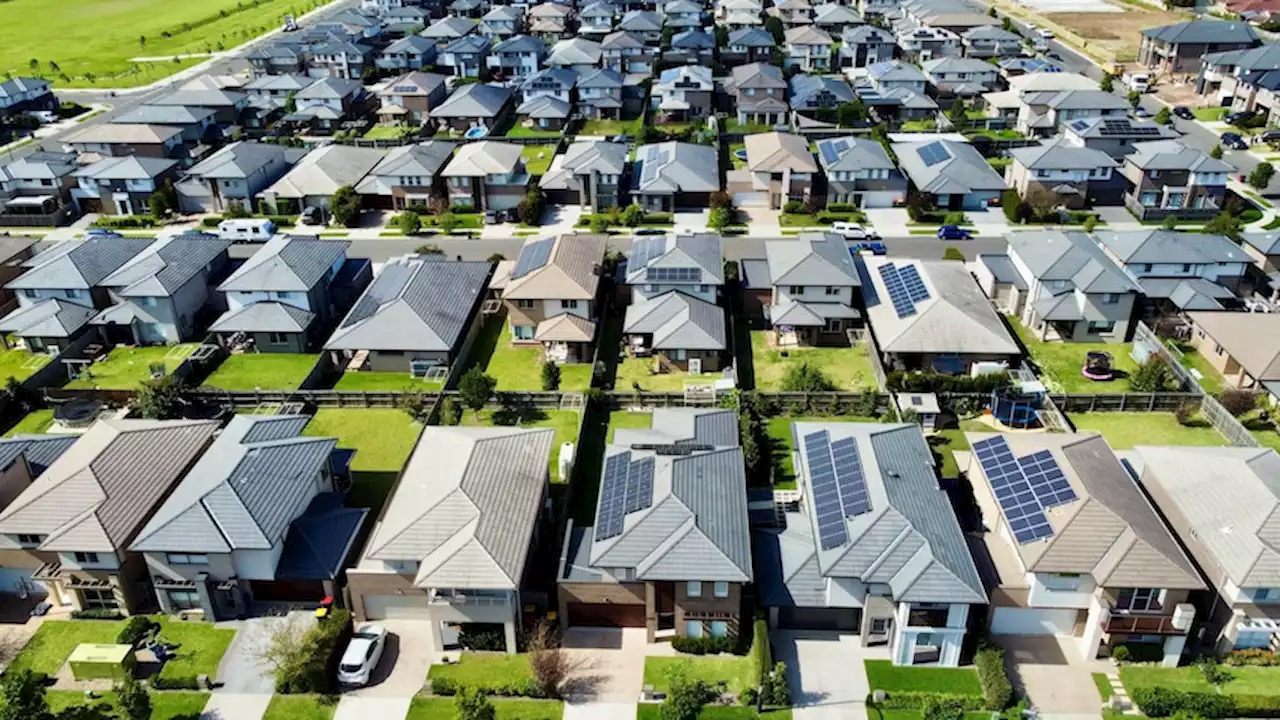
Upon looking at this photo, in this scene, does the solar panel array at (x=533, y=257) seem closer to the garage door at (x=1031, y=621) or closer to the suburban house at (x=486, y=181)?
the suburban house at (x=486, y=181)

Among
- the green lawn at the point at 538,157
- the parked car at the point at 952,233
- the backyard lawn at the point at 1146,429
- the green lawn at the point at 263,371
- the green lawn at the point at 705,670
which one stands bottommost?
the green lawn at the point at 705,670

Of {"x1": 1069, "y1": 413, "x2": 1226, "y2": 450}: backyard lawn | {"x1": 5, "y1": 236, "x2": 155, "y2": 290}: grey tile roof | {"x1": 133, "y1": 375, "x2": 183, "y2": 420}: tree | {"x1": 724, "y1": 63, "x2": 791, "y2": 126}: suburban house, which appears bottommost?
{"x1": 1069, "y1": 413, "x2": 1226, "y2": 450}: backyard lawn

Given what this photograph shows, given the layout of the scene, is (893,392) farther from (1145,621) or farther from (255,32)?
(255,32)

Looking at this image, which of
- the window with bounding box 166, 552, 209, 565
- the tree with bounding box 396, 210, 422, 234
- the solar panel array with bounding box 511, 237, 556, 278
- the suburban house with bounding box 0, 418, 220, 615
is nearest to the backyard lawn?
the solar panel array with bounding box 511, 237, 556, 278

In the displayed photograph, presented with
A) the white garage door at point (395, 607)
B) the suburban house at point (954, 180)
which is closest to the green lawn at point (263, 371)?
the white garage door at point (395, 607)

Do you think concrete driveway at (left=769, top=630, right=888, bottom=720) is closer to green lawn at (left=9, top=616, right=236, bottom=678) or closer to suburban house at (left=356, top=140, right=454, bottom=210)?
green lawn at (left=9, top=616, right=236, bottom=678)

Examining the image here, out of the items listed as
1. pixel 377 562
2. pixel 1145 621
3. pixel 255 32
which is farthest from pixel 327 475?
pixel 255 32
